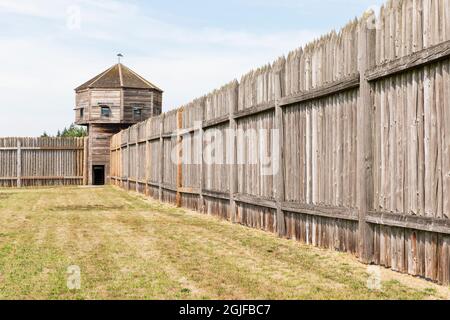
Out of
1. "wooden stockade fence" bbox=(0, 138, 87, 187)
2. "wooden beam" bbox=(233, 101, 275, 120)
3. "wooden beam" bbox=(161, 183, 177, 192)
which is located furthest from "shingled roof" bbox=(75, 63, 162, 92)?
"wooden beam" bbox=(233, 101, 275, 120)

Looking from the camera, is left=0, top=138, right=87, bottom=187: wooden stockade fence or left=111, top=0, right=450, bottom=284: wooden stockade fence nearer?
left=111, top=0, right=450, bottom=284: wooden stockade fence

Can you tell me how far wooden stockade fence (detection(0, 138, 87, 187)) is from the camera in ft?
116

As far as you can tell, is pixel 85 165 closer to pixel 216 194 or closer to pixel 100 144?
pixel 100 144

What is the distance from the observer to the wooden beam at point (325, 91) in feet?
25.6

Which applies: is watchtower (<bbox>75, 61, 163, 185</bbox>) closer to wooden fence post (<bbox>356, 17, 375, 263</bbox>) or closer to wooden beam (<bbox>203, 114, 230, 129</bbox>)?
wooden beam (<bbox>203, 114, 230, 129</bbox>)

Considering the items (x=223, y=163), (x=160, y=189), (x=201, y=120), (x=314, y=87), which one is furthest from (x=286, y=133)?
(x=160, y=189)

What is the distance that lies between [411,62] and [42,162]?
32.5m

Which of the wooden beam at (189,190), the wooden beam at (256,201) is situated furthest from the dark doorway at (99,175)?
the wooden beam at (256,201)

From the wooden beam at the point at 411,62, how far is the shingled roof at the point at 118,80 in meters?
32.8

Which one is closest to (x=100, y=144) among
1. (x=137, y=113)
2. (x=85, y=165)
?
(x=85, y=165)

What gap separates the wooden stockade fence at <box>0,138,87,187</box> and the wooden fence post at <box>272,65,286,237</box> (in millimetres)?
28273

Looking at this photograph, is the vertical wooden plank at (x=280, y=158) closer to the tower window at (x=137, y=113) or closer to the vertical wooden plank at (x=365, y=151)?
the vertical wooden plank at (x=365, y=151)
